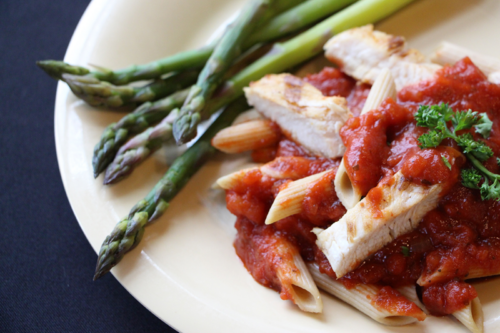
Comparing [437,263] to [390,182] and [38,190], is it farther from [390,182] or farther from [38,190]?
[38,190]

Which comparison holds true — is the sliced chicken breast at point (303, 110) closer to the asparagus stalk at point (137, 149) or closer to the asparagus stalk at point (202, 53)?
the asparagus stalk at point (202, 53)

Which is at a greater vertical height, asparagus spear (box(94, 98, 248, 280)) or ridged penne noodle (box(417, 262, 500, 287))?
asparagus spear (box(94, 98, 248, 280))

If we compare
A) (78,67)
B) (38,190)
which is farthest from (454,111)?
(38,190)

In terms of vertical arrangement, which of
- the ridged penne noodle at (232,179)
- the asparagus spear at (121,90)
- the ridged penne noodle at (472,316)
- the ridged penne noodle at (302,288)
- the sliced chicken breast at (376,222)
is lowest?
the ridged penne noodle at (472,316)

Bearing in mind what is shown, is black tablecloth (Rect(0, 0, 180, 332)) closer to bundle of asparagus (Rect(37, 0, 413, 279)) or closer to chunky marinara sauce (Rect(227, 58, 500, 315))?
bundle of asparagus (Rect(37, 0, 413, 279))

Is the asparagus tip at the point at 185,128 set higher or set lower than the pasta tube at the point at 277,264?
higher

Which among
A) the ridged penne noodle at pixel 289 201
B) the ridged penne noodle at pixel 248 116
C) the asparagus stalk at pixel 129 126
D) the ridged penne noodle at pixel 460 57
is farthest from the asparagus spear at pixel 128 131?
→ the ridged penne noodle at pixel 460 57

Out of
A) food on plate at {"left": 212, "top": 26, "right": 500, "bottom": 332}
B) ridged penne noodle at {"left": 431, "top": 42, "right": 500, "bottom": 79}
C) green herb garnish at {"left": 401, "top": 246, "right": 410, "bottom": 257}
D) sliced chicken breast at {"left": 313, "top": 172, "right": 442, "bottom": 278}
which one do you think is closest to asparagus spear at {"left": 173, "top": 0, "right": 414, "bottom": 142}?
food on plate at {"left": 212, "top": 26, "right": 500, "bottom": 332}
